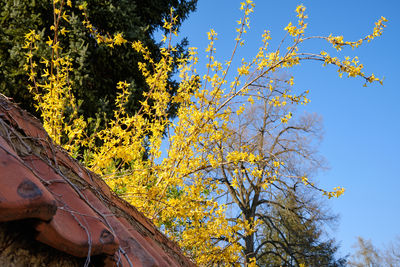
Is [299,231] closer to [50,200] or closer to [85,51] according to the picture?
[85,51]

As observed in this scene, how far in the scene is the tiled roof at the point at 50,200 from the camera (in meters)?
0.81

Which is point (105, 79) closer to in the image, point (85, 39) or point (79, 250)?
point (85, 39)

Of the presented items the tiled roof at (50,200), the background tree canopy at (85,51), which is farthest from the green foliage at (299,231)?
the tiled roof at (50,200)

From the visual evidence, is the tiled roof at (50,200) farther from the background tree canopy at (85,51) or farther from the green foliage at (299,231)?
the green foliage at (299,231)

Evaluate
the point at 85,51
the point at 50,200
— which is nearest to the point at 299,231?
the point at 85,51

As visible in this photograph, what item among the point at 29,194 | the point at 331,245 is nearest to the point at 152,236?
the point at 29,194

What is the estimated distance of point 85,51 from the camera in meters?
8.83

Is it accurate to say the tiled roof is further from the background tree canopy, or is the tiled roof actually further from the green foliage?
the green foliage

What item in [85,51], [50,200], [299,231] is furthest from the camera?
[299,231]

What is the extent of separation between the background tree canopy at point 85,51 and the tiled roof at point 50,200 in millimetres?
7291

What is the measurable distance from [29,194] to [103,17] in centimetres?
954

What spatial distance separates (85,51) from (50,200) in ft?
28.2

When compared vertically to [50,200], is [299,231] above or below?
above

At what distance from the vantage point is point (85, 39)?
368 inches
